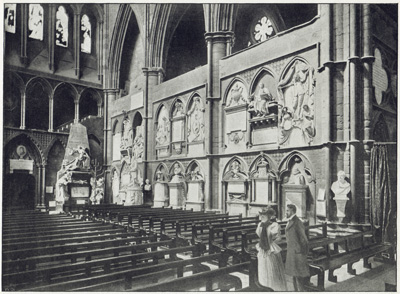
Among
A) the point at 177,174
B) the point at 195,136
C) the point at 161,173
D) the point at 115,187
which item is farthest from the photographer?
A: the point at 115,187

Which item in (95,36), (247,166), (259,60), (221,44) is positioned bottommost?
(247,166)

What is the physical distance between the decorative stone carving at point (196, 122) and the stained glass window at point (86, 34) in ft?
42.0

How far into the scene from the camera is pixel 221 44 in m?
15.3

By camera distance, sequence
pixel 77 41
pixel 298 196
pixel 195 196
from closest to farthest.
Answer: pixel 298 196 → pixel 195 196 → pixel 77 41

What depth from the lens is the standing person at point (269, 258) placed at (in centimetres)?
514

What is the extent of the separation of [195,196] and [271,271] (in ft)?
36.1

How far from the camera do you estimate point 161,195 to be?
59.9 feet

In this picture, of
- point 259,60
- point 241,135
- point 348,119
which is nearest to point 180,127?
point 241,135

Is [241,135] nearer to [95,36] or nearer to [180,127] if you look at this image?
[180,127]

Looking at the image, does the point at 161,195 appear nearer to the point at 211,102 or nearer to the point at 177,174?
the point at 177,174

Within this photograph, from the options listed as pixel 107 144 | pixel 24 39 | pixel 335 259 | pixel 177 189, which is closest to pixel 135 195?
pixel 177 189

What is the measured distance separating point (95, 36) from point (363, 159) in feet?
72.3

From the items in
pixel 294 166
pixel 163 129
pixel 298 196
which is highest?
pixel 163 129

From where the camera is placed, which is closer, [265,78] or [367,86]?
[367,86]
